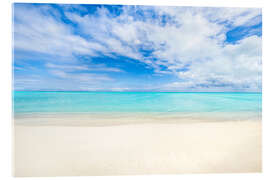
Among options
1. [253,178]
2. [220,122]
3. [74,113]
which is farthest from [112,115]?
[253,178]

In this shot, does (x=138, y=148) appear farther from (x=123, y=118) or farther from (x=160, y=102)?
(x=160, y=102)

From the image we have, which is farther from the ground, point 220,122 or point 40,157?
point 220,122

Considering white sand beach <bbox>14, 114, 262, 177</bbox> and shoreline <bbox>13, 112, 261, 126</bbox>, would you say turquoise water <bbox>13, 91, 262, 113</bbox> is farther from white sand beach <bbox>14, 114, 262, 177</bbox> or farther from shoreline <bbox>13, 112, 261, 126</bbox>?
white sand beach <bbox>14, 114, 262, 177</bbox>

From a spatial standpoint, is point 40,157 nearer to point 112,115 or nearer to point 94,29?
point 112,115

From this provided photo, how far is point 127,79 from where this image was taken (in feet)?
6.22

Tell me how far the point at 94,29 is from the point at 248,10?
1.84 meters

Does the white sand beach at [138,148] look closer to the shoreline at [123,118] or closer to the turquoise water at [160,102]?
the shoreline at [123,118]

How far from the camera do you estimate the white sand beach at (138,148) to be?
175 centimetres

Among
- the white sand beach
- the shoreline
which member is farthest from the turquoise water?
the white sand beach

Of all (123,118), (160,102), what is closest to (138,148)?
(123,118)

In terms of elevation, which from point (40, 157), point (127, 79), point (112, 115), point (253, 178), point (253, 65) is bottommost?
point (253, 178)

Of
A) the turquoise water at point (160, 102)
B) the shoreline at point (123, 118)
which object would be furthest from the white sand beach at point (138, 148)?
the turquoise water at point (160, 102)

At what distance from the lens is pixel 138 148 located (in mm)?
1823

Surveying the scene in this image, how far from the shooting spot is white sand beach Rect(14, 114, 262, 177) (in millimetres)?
1749
